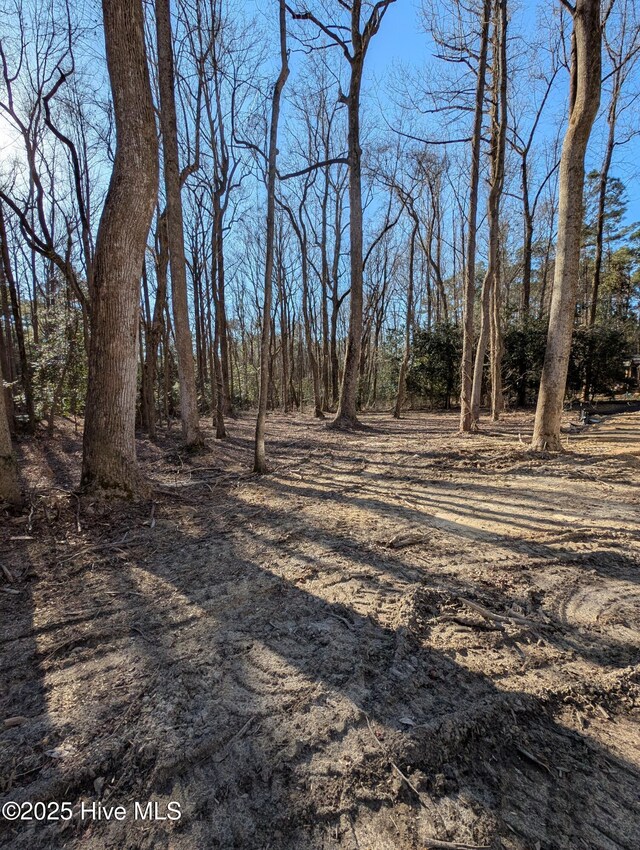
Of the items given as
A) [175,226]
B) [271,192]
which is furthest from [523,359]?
[175,226]

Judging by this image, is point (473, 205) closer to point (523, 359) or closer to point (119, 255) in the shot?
point (119, 255)

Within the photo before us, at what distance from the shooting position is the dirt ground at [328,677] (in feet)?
4.10

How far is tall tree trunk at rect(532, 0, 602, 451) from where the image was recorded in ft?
18.1

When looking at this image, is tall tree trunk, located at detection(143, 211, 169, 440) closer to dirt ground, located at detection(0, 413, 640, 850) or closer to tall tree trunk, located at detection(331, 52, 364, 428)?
tall tree trunk, located at detection(331, 52, 364, 428)

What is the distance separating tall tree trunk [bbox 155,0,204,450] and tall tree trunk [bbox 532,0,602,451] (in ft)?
19.7

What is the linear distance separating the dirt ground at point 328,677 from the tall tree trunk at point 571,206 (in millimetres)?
2513

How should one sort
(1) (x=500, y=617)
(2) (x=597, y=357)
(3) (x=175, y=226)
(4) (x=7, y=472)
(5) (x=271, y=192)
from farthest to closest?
(2) (x=597, y=357) < (3) (x=175, y=226) < (5) (x=271, y=192) < (4) (x=7, y=472) < (1) (x=500, y=617)

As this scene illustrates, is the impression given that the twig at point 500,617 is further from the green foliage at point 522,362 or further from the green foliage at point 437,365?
the green foliage at point 437,365

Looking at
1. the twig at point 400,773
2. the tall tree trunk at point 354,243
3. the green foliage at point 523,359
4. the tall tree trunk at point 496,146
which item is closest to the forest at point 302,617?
the twig at point 400,773

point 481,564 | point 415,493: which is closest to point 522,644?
point 481,564

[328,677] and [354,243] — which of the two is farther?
[354,243]

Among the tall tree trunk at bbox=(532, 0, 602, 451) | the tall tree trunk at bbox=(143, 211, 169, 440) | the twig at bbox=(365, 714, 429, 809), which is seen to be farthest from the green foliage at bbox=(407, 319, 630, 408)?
the twig at bbox=(365, 714, 429, 809)

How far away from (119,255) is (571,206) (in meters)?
6.24

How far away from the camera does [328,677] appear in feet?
5.94
